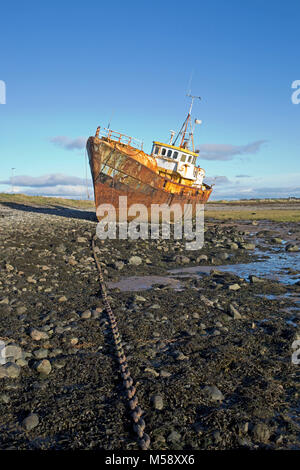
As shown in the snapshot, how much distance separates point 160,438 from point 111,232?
54.1 ft

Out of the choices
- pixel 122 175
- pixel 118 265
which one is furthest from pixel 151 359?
pixel 122 175

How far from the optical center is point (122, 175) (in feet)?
74.1

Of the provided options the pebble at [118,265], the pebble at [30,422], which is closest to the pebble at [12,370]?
the pebble at [30,422]

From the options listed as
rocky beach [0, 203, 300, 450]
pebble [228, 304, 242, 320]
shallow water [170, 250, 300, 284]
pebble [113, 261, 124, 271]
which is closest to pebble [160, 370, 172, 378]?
rocky beach [0, 203, 300, 450]

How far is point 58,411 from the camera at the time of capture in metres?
3.83

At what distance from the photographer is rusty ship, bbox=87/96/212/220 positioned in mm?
→ 22016

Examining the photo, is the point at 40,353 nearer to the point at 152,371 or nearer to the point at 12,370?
the point at 12,370

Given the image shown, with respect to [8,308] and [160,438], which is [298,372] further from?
[8,308]

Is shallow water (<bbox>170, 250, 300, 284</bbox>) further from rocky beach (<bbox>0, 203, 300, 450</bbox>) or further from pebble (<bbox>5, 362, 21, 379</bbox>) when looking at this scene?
pebble (<bbox>5, 362, 21, 379</bbox>)

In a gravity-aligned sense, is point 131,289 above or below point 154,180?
below

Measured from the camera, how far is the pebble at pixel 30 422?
3529 mm

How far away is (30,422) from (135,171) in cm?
1989

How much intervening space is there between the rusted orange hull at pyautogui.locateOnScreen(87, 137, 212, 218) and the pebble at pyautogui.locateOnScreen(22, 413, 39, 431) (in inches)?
761

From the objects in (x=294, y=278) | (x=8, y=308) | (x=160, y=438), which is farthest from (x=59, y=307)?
(x=294, y=278)
